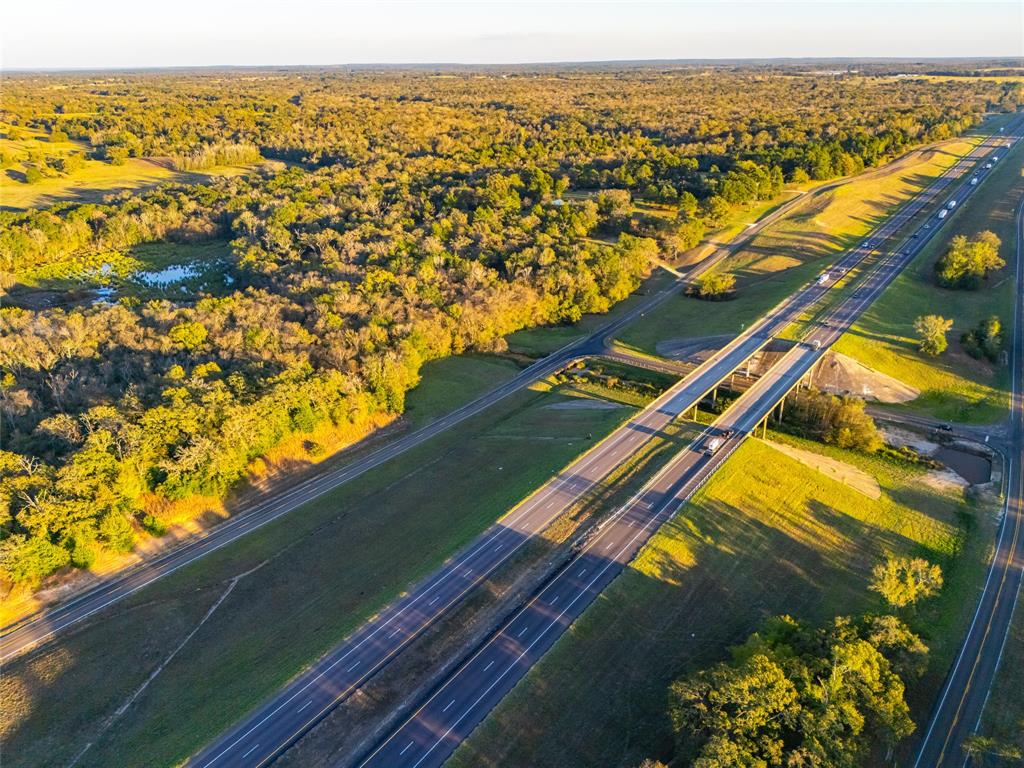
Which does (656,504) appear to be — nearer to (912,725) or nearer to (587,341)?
(912,725)

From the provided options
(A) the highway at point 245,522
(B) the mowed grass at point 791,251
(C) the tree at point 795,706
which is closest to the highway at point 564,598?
(C) the tree at point 795,706

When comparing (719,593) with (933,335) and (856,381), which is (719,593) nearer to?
(856,381)

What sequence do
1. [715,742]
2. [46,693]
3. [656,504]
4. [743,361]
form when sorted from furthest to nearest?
[743,361]
[656,504]
[46,693]
[715,742]

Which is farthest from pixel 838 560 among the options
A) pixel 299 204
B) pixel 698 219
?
pixel 299 204

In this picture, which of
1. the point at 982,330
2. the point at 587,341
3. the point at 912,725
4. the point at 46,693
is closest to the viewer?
the point at 912,725

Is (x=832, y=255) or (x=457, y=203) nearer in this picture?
(x=832, y=255)

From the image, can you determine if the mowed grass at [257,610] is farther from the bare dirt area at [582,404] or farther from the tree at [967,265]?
the tree at [967,265]
